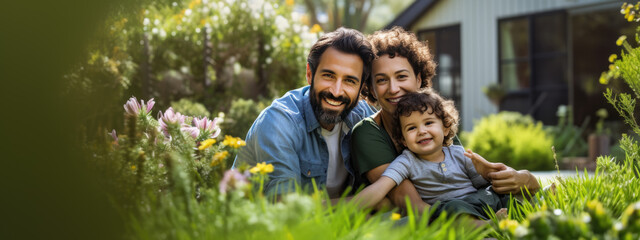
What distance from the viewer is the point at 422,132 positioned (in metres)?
2.93

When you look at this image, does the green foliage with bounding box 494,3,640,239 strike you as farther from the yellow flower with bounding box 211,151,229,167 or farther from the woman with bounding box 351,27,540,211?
the yellow flower with bounding box 211,151,229,167

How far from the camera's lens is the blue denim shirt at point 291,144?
287 centimetres

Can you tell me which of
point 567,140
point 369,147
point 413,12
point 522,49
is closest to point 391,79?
point 369,147

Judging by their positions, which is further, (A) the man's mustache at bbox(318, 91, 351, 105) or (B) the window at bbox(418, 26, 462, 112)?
(B) the window at bbox(418, 26, 462, 112)

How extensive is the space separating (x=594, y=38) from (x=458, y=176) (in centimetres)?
1108

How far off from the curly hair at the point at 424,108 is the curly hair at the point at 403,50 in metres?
0.26

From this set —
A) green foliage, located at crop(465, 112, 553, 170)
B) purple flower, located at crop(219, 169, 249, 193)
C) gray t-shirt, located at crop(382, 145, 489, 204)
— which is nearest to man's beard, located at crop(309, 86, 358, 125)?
gray t-shirt, located at crop(382, 145, 489, 204)

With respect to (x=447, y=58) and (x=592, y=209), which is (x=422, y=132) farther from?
(x=447, y=58)

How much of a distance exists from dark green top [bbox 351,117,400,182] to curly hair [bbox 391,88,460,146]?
0.10 m

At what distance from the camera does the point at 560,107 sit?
36.9 feet

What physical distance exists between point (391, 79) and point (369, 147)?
427 millimetres

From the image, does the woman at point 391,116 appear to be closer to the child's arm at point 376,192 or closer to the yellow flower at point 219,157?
the child's arm at point 376,192

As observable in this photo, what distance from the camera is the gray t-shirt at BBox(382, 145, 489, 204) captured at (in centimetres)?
298

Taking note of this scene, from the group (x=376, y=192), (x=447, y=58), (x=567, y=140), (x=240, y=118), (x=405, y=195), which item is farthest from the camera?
(x=447, y=58)
